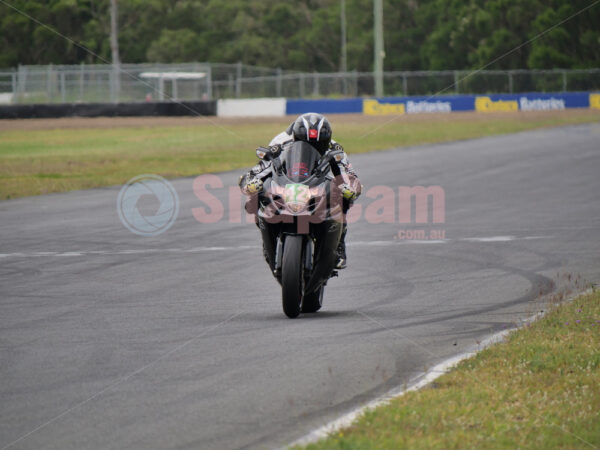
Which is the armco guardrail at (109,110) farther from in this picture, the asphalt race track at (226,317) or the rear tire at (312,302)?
the rear tire at (312,302)

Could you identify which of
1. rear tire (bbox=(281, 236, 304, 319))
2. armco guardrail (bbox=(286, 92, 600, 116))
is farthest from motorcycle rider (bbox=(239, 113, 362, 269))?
armco guardrail (bbox=(286, 92, 600, 116))

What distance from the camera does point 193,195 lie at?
61.9ft

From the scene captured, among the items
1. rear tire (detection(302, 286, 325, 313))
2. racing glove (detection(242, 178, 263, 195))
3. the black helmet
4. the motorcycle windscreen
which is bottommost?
rear tire (detection(302, 286, 325, 313))

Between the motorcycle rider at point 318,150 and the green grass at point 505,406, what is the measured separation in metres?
2.04

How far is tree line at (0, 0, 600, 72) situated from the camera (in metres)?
80.6

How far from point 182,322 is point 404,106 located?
40.2 m

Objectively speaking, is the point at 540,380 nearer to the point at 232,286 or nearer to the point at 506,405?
the point at 506,405

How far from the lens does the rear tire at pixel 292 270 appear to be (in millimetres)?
7844

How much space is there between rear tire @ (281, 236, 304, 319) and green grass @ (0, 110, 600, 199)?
12.7 m

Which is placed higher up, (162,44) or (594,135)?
(162,44)

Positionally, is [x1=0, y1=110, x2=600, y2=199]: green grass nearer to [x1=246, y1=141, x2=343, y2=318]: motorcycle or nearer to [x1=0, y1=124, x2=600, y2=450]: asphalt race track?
[x1=0, y1=124, x2=600, y2=450]: asphalt race track

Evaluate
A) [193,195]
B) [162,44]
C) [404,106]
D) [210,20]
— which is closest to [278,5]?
[210,20]

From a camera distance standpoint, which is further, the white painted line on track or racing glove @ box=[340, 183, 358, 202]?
the white painted line on track

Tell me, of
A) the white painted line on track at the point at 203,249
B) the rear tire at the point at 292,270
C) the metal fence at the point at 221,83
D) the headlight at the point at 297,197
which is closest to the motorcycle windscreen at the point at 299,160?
the headlight at the point at 297,197
